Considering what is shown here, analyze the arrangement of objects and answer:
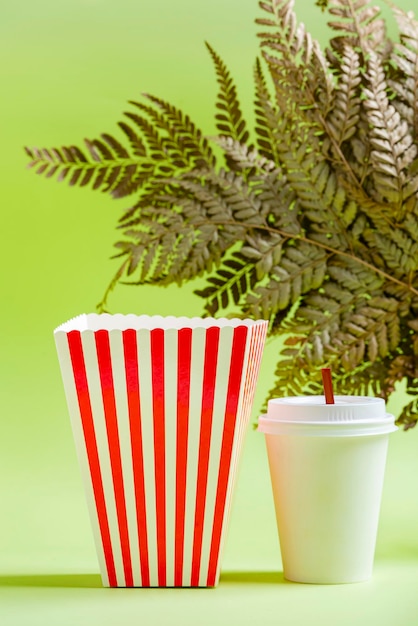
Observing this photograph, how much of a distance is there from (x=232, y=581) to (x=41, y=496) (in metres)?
0.67

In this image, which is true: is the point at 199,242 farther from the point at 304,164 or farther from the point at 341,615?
the point at 341,615

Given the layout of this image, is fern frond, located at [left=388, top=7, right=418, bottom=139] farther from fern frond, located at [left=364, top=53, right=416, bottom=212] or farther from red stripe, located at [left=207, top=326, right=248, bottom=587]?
red stripe, located at [left=207, top=326, right=248, bottom=587]

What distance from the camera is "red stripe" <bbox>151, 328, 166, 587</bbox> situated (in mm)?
1366

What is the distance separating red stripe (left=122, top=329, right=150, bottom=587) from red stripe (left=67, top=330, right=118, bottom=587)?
0.14 ft

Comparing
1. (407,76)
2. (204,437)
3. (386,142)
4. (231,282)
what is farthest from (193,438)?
(407,76)

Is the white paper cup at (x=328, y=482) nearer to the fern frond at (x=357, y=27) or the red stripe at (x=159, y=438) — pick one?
the red stripe at (x=159, y=438)

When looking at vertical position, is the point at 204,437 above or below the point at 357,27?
below

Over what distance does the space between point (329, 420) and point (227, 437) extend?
0.45 feet

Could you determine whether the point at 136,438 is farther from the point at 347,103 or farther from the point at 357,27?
the point at 357,27

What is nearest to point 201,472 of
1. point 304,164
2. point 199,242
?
point 199,242

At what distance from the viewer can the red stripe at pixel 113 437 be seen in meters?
1.37

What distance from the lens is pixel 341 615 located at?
4.19ft

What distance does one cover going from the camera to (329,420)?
1.40m

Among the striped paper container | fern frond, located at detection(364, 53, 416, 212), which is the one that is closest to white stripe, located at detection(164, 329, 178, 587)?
the striped paper container
